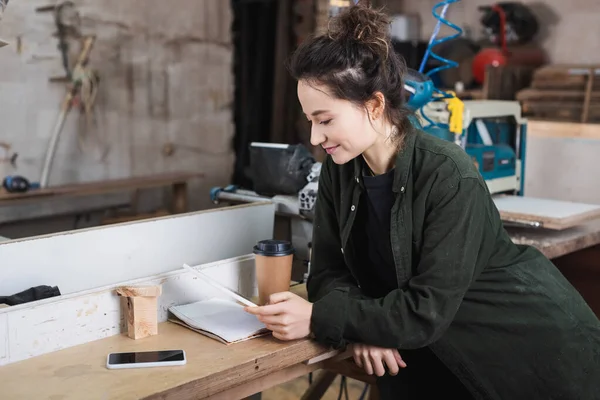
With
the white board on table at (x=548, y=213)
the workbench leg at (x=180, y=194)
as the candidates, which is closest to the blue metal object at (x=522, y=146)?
the white board on table at (x=548, y=213)

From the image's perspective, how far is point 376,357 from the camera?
166cm

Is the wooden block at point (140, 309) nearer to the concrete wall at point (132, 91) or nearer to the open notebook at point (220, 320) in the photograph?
the open notebook at point (220, 320)

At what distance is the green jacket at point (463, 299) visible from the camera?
1.60 meters

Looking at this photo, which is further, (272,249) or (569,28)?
(569,28)

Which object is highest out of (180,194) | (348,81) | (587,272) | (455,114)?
(348,81)

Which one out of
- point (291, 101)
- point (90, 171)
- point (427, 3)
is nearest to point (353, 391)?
point (90, 171)

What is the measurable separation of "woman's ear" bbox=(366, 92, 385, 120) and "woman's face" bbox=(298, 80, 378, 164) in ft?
0.05

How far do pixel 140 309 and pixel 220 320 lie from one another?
19 centimetres

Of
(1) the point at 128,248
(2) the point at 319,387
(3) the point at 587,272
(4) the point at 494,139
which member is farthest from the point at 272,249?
(4) the point at 494,139

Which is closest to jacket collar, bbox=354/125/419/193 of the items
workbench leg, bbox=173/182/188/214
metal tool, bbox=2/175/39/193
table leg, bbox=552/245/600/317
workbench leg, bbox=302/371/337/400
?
workbench leg, bbox=302/371/337/400

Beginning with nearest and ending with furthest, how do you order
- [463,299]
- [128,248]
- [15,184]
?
[463,299] < [128,248] < [15,184]

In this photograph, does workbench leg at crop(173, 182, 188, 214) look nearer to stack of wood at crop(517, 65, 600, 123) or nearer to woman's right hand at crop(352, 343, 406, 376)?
stack of wood at crop(517, 65, 600, 123)

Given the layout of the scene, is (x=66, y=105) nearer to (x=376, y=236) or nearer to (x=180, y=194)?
(x=180, y=194)

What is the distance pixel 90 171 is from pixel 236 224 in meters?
2.80
